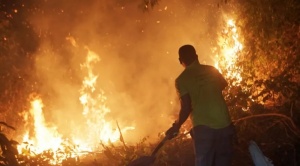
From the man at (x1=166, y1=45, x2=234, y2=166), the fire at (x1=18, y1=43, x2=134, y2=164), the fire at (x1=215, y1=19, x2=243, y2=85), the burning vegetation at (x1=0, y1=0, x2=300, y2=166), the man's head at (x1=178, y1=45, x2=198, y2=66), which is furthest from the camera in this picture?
the fire at (x1=215, y1=19, x2=243, y2=85)

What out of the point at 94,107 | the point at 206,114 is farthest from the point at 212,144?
the point at 94,107

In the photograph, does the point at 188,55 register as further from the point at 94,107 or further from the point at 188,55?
the point at 94,107

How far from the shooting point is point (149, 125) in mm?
11047

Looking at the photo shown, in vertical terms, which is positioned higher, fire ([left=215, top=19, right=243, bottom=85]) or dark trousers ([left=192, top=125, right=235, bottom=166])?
fire ([left=215, top=19, right=243, bottom=85])

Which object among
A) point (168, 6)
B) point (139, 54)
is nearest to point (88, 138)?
point (139, 54)

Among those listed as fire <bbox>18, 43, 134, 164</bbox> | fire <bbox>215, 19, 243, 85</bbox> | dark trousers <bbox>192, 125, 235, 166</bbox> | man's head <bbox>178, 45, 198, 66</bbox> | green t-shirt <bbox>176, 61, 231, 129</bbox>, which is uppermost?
fire <bbox>215, 19, 243, 85</bbox>

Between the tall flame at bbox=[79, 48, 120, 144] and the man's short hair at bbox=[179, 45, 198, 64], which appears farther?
the tall flame at bbox=[79, 48, 120, 144]

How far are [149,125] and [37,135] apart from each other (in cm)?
346

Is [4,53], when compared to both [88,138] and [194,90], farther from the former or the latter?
[194,90]

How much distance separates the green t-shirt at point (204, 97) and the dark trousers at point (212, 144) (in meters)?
0.07

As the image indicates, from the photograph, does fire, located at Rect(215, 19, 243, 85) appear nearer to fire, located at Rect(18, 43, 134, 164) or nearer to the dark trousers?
fire, located at Rect(18, 43, 134, 164)

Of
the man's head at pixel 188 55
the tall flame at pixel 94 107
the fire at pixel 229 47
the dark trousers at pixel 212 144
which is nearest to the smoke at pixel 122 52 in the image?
the tall flame at pixel 94 107

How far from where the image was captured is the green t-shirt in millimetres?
4078

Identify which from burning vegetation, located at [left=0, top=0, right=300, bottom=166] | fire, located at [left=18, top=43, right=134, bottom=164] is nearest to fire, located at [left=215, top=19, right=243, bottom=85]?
burning vegetation, located at [left=0, top=0, right=300, bottom=166]
